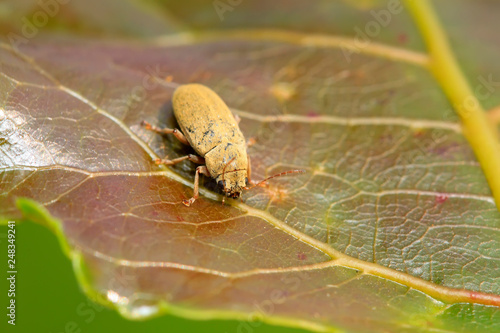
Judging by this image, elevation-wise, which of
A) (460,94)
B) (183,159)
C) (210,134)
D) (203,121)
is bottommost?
(183,159)

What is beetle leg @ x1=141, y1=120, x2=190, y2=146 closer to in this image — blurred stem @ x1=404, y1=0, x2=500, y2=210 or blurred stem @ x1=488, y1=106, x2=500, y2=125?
blurred stem @ x1=404, y1=0, x2=500, y2=210

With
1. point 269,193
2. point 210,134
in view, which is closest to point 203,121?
point 210,134

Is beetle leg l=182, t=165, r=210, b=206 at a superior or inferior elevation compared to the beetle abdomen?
inferior

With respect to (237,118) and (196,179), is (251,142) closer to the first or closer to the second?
(237,118)

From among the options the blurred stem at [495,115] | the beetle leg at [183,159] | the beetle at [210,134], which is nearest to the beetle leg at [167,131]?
the beetle at [210,134]

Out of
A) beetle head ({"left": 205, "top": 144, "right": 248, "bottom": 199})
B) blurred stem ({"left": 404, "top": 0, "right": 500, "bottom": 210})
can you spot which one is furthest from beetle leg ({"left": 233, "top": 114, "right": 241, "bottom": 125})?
blurred stem ({"left": 404, "top": 0, "right": 500, "bottom": 210})

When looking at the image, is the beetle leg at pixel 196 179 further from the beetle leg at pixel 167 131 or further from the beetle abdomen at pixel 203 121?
the beetle leg at pixel 167 131
